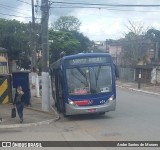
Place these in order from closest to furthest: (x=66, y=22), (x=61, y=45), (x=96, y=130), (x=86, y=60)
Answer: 1. (x=96, y=130)
2. (x=86, y=60)
3. (x=61, y=45)
4. (x=66, y=22)

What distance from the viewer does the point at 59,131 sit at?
49.9ft

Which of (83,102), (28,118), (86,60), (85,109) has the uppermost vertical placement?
Answer: (86,60)

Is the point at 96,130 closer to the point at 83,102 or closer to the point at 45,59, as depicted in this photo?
the point at 83,102

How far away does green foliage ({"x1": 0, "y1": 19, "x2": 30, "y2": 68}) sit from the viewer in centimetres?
5969

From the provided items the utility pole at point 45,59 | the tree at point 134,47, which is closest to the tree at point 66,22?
the tree at point 134,47

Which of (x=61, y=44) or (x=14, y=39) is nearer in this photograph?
(x=14, y=39)

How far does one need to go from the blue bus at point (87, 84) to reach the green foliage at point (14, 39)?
41.2 metres

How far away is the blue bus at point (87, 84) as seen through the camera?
18.6m

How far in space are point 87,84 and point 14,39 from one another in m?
42.3

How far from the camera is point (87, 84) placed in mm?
18828

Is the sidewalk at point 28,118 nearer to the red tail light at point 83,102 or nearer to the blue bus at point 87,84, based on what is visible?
the blue bus at point 87,84

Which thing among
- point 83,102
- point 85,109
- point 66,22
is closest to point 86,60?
point 83,102

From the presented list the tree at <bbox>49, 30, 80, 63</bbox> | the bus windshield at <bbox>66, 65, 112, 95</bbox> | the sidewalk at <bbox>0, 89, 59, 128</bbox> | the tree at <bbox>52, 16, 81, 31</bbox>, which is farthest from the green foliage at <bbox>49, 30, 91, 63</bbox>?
the bus windshield at <bbox>66, 65, 112, 95</bbox>

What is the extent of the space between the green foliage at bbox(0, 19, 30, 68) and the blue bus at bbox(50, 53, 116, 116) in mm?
41169
